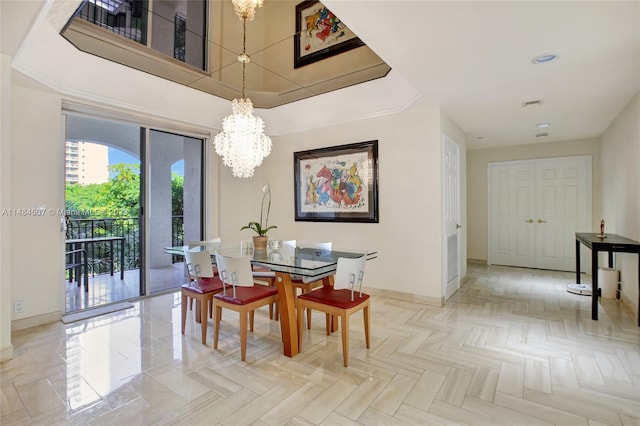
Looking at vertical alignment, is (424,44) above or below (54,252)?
above

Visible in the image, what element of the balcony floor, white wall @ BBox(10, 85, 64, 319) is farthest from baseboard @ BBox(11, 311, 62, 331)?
the balcony floor

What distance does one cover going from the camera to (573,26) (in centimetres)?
203

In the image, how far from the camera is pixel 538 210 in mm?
5750

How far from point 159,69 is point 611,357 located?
5.47 m

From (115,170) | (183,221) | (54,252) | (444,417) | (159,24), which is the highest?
(159,24)

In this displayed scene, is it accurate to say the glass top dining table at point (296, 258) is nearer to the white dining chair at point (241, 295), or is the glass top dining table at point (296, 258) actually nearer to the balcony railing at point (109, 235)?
the white dining chair at point (241, 295)

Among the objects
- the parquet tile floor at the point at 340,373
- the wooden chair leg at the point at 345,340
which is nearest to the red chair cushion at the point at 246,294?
the parquet tile floor at the point at 340,373

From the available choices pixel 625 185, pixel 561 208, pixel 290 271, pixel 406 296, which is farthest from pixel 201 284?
pixel 561 208

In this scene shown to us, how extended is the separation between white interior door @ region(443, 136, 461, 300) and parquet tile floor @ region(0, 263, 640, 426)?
803 millimetres

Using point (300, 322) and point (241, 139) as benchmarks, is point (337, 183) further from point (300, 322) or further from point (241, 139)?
point (300, 322)

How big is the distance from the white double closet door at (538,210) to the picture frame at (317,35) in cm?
377

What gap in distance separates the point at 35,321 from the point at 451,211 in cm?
485

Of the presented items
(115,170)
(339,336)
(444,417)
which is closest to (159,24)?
(115,170)

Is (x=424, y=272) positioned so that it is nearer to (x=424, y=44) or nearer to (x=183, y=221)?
(x=424, y=44)
